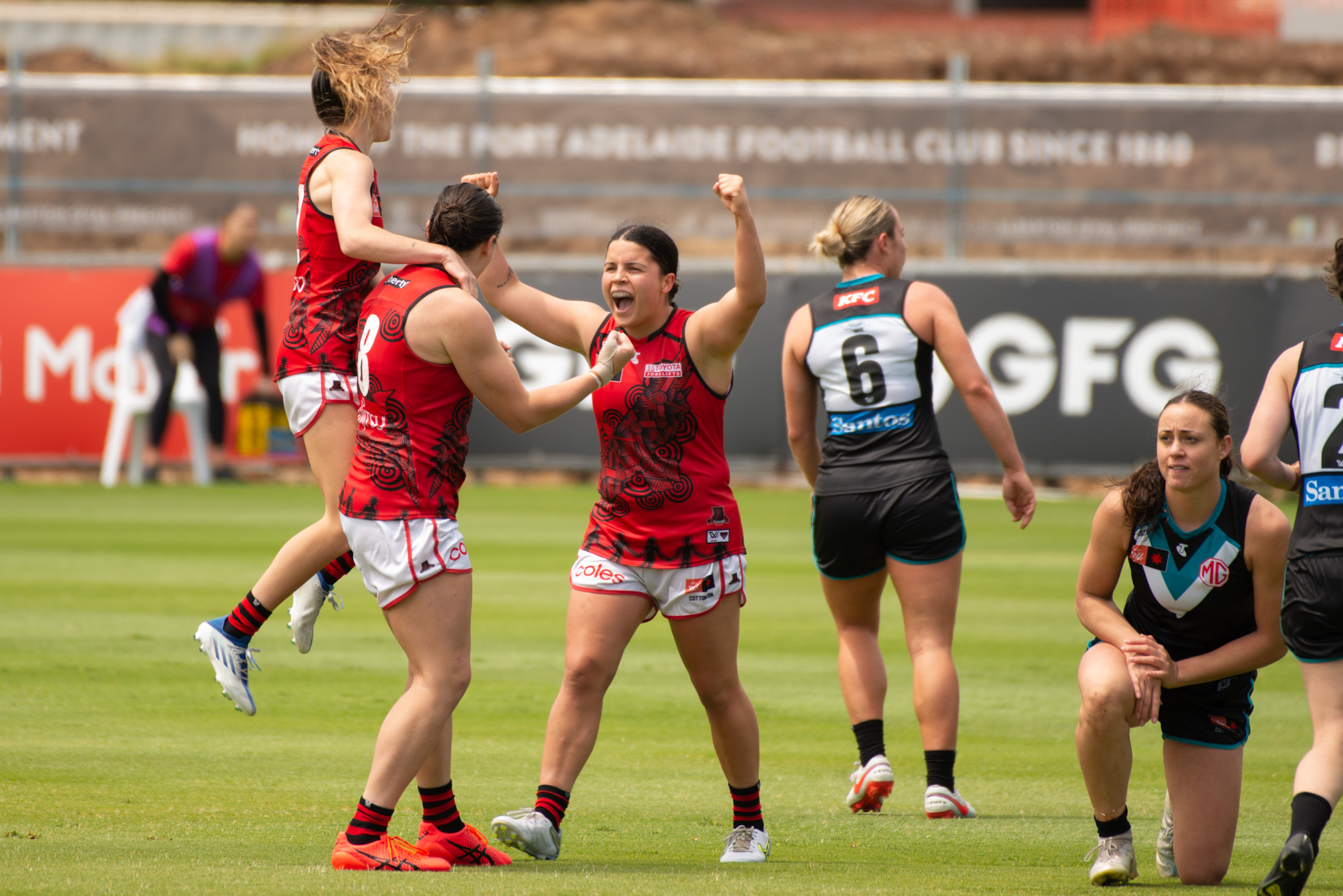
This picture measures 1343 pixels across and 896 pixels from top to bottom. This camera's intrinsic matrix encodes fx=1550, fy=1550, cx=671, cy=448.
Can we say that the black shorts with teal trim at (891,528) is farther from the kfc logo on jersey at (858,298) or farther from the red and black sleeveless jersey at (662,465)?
the red and black sleeveless jersey at (662,465)

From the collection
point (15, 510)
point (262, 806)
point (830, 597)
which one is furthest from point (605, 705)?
point (15, 510)

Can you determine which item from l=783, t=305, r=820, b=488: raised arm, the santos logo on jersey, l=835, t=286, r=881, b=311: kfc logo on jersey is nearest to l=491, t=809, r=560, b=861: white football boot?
l=783, t=305, r=820, b=488: raised arm

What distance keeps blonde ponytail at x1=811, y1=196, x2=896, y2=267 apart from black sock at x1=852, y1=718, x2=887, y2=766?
72.8 inches

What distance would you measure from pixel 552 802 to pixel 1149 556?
2.05 meters

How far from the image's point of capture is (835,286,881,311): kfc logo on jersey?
20.4ft

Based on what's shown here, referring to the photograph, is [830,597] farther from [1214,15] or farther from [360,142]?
[1214,15]

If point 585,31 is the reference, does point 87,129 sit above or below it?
below

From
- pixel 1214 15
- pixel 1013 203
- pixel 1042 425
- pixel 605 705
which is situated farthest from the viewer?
pixel 1214 15

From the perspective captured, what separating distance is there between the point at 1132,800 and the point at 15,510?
36.3ft

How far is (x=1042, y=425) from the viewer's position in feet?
51.8

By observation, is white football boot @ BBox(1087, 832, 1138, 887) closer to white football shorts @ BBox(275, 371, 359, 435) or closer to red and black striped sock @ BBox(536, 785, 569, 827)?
red and black striped sock @ BBox(536, 785, 569, 827)

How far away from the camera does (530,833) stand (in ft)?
15.7

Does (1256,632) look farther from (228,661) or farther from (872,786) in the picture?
(228,661)

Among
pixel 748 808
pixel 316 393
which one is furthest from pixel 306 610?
pixel 748 808
